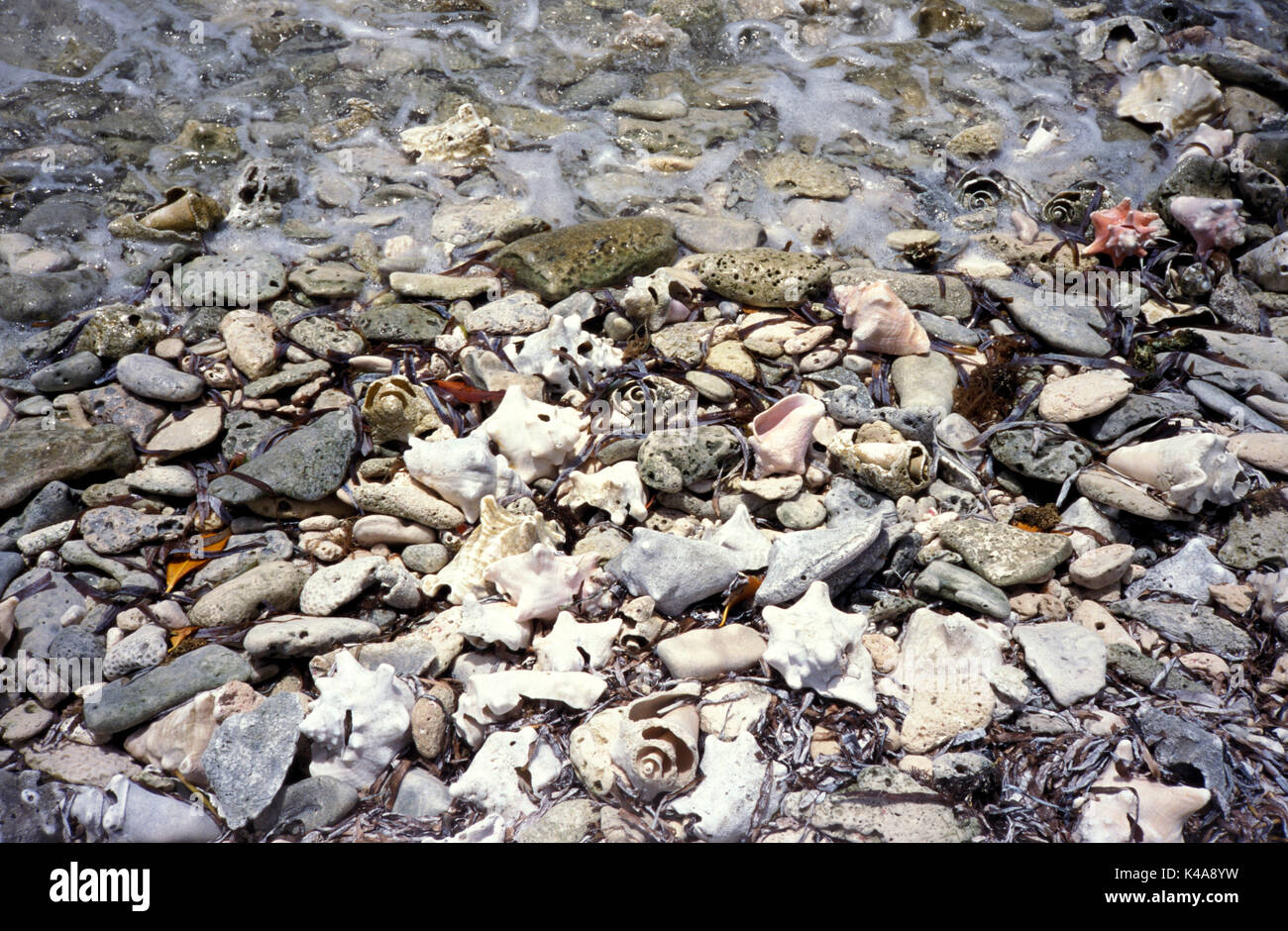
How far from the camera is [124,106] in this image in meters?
6.85

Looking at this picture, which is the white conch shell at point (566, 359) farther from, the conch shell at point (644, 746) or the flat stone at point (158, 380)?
the conch shell at point (644, 746)

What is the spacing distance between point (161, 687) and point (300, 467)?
119 centimetres

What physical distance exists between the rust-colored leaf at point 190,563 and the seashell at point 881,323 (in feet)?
10.9

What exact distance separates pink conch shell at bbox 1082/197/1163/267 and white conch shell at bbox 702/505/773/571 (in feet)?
11.4

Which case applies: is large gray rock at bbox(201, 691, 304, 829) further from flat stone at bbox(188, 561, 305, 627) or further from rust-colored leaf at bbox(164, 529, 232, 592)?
rust-colored leaf at bbox(164, 529, 232, 592)

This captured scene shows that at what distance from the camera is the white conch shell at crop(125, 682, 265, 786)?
2.94 meters

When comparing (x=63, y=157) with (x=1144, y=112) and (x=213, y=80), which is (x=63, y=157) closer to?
(x=213, y=80)

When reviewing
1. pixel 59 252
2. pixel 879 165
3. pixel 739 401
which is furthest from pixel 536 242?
pixel 59 252

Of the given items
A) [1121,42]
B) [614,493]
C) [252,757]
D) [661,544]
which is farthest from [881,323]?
[1121,42]

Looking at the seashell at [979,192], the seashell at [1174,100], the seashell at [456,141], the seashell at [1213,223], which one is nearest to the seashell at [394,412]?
the seashell at [456,141]

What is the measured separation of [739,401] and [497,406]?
4.06 ft

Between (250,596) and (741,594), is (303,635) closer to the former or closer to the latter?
(250,596)

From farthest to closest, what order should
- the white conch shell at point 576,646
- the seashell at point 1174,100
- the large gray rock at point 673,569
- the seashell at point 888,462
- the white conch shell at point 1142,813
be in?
1. the seashell at point 1174,100
2. the seashell at point 888,462
3. the large gray rock at point 673,569
4. the white conch shell at point 576,646
5. the white conch shell at point 1142,813

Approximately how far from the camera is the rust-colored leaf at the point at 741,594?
3320 mm
